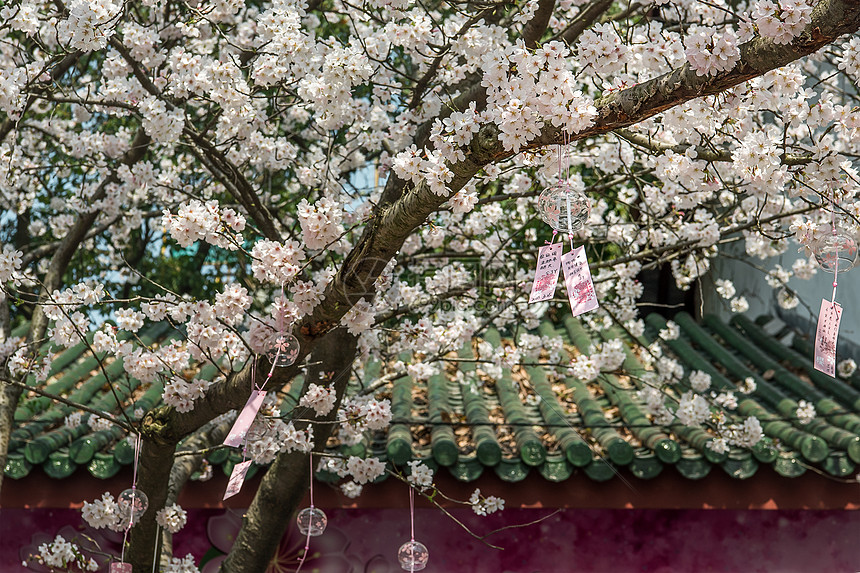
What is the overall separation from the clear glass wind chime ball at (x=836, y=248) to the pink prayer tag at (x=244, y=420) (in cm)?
192

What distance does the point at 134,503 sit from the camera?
3.54 metres

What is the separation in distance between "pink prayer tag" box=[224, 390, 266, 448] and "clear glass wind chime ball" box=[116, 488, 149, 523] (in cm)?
80

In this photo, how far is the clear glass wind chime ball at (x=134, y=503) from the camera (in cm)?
355

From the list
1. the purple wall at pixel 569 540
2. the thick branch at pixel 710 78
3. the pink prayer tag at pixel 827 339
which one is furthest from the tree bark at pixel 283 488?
the pink prayer tag at pixel 827 339

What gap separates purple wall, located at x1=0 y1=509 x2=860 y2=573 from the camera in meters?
4.90

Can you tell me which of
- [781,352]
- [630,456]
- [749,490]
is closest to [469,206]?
[630,456]

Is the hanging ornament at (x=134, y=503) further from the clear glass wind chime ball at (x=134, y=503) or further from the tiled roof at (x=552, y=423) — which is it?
the tiled roof at (x=552, y=423)

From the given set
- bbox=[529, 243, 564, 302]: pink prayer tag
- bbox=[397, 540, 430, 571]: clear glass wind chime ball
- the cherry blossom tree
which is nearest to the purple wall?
the cherry blossom tree

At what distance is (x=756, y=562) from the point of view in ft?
16.1

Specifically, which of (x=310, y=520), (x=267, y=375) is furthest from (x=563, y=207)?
(x=310, y=520)

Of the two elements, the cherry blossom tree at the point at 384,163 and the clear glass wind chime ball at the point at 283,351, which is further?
the clear glass wind chime ball at the point at 283,351

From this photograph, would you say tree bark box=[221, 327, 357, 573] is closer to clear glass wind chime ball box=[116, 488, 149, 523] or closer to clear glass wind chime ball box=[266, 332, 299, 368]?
clear glass wind chime ball box=[116, 488, 149, 523]

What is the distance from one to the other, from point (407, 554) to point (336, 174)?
1.86 metres

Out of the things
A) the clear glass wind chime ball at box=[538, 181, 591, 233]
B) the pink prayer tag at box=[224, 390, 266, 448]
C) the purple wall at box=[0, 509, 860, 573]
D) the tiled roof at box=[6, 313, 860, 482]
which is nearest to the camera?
the clear glass wind chime ball at box=[538, 181, 591, 233]
